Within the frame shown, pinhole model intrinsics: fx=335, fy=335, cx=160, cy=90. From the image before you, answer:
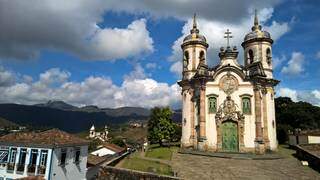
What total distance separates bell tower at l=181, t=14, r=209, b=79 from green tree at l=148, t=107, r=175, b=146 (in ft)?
16.4

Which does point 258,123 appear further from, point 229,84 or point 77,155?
point 77,155

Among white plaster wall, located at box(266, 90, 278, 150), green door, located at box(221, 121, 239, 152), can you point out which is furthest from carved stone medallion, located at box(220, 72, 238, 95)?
white plaster wall, located at box(266, 90, 278, 150)

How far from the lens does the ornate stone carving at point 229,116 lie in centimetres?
3394

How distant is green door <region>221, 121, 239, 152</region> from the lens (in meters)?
34.1

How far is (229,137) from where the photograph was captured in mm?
34250

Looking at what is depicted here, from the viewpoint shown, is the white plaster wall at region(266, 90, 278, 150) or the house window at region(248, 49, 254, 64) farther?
the house window at region(248, 49, 254, 64)

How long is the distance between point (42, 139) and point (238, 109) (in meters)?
19.2

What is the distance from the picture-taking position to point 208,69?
3559 cm

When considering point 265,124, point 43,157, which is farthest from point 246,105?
point 43,157

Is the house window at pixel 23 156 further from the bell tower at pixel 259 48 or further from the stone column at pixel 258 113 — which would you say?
the bell tower at pixel 259 48

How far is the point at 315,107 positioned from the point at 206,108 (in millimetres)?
34028

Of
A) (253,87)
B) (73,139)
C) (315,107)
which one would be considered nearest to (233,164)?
(253,87)

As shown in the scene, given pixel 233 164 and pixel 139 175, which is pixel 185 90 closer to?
pixel 233 164

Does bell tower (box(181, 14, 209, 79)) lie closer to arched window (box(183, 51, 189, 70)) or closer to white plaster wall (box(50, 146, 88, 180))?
arched window (box(183, 51, 189, 70))
